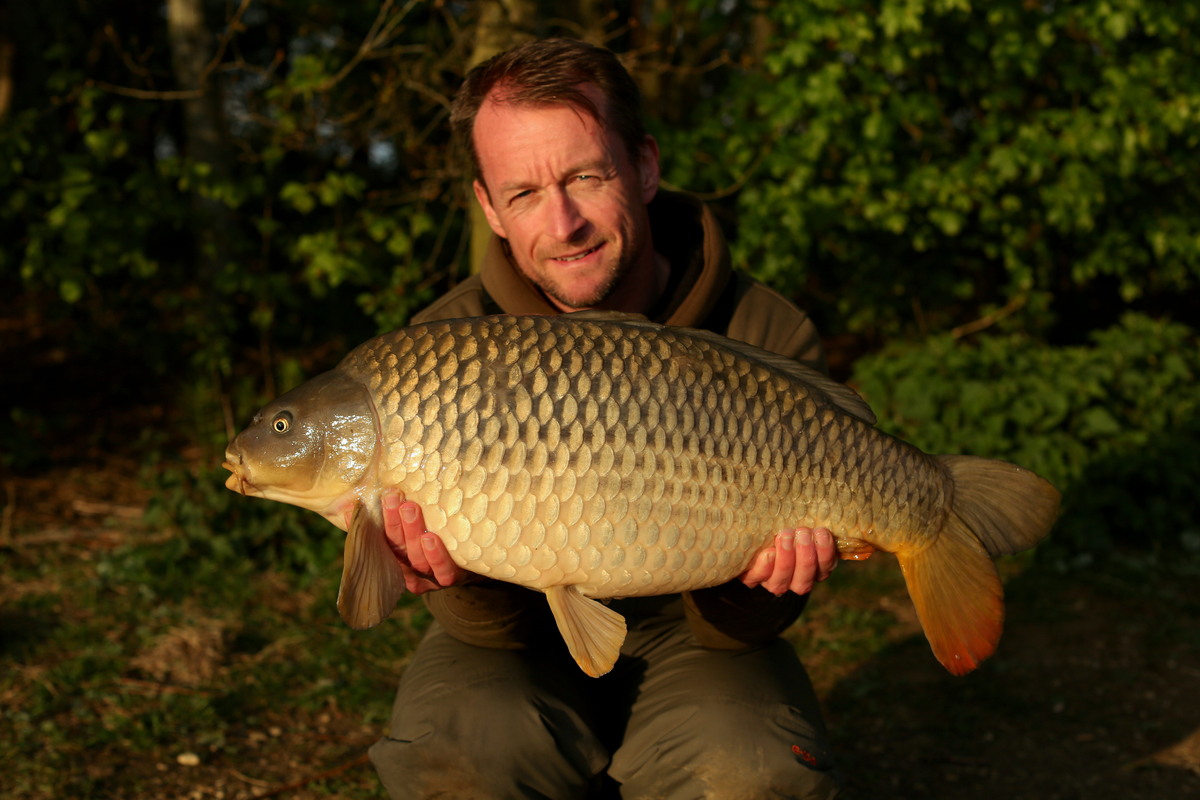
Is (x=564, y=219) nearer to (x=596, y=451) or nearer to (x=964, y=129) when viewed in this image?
(x=596, y=451)

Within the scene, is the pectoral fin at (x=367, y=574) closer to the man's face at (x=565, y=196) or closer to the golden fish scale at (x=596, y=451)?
the golden fish scale at (x=596, y=451)

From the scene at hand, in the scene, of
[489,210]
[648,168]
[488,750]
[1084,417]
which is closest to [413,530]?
[488,750]

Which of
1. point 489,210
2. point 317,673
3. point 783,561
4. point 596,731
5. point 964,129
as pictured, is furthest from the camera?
point 964,129

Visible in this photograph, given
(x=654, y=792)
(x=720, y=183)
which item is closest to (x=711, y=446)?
(x=654, y=792)

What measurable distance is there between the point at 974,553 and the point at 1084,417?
2546mm

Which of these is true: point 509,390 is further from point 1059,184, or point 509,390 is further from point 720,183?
point 1059,184

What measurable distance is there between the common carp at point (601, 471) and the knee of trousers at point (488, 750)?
0.24 meters

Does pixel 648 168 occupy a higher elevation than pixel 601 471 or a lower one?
higher

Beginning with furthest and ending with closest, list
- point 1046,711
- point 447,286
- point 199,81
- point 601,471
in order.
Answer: point 447,286 < point 199,81 < point 1046,711 < point 601,471

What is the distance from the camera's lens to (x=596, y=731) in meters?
1.89

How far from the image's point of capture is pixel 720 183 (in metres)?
4.38

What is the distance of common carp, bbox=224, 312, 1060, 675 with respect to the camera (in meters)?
1.48

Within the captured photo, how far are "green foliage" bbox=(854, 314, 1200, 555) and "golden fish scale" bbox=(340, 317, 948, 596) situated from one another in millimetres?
2383

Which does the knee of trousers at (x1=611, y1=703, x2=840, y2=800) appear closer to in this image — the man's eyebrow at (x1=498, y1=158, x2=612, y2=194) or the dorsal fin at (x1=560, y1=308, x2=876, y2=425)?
the dorsal fin at (x1=560, y1=308, x2=876, y2=425)
